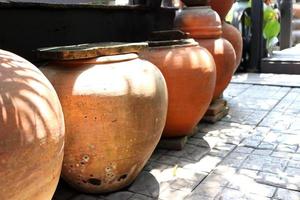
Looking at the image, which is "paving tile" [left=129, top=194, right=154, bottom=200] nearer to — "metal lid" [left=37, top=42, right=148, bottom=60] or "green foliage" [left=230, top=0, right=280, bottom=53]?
"metal lid" [left=37, top=42, right=148, bottom=60]

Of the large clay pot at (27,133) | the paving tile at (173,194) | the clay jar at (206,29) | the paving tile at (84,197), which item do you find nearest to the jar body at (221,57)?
the clay jar at (206,29)

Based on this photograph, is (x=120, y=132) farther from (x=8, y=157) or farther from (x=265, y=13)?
(x=265, y=13)

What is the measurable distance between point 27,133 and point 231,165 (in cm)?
173

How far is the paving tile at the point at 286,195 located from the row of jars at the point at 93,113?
833 millimetres

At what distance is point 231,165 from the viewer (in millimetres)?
2738

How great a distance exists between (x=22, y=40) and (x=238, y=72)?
199 inches

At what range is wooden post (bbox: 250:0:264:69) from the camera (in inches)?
258

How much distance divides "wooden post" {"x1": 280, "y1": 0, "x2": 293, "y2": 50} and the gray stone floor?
5478 millimetres

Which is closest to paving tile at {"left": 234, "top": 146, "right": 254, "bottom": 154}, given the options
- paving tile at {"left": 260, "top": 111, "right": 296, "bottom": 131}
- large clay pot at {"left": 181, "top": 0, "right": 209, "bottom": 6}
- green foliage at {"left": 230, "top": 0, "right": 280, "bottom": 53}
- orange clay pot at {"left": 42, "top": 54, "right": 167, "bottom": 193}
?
paving tile at {"left": 260, "top": 111, "right": 296, "bottom": 131}

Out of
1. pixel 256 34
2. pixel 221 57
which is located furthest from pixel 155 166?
pixel 256 34

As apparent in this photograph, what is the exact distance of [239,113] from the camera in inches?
163

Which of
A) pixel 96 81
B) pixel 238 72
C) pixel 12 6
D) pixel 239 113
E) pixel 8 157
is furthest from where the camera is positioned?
pixel 238 72

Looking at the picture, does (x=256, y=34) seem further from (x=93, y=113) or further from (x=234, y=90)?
(x=93, y=113)

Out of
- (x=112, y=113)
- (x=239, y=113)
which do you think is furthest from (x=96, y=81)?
(x=239, y=113)
